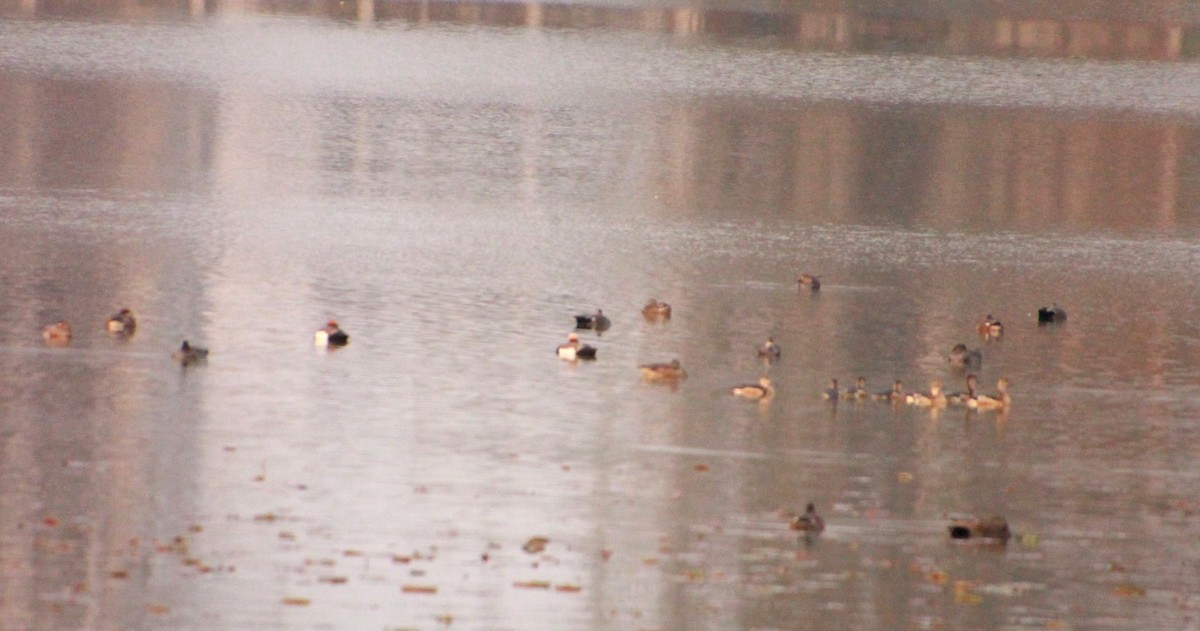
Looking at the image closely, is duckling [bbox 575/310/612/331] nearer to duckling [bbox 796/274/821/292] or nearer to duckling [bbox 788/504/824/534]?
duckling [bbox 796/274/821/292]

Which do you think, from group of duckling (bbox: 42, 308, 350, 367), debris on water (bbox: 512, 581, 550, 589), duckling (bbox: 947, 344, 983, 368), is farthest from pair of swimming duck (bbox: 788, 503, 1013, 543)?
group of duckling (bbox: 42, 308, 350, 367)

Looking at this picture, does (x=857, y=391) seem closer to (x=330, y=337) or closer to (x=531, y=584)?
(x=330, y=337)

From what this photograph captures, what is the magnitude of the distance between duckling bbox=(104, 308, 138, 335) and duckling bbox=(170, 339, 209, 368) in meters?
1.44

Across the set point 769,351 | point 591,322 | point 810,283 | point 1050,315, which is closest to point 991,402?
point 769,351

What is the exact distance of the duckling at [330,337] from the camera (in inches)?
954

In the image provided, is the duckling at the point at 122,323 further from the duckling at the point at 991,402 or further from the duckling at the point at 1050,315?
the duckling at the point at 1050,315

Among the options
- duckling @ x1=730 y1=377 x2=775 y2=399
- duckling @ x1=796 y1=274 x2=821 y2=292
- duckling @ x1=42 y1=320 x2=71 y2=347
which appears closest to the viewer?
duckling @ x1=730 y1=377 x2=775 y2=399

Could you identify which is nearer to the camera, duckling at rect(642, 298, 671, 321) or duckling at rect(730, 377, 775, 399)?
duckling at rect(730, 377, 775, 399)

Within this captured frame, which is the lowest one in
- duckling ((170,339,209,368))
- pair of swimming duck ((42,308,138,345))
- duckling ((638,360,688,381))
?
duckling ((638,360,688,381))

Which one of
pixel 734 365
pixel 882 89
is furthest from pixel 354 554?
pixel 882 89

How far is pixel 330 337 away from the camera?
79.5 feet

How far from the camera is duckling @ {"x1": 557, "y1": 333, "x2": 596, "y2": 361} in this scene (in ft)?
79.3

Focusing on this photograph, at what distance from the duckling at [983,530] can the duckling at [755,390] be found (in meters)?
5.33

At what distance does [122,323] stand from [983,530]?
1090 centimetres
